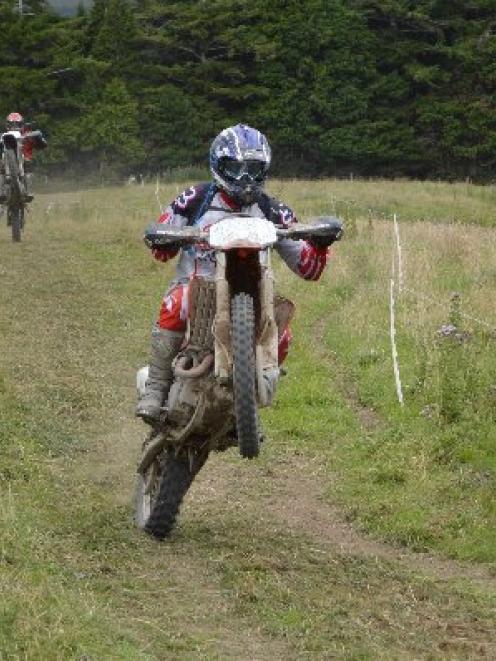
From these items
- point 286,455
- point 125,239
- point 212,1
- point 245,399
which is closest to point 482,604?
point 245,399

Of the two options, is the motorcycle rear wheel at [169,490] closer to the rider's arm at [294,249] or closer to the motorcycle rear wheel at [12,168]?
the rider's arm at [294,249]

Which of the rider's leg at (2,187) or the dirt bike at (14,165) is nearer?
the dirt bike at (14,165)

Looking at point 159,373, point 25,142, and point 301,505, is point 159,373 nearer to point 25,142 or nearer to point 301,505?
point 301,505

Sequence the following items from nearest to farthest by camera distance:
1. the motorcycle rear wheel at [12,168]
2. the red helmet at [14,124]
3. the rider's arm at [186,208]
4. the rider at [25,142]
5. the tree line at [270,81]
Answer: the rider's arm at [186,208] → the motorcycle rear wheel at [12,168] → the rider at [25,142] → the red helmet at [14,124] → the tree line at [270,81]

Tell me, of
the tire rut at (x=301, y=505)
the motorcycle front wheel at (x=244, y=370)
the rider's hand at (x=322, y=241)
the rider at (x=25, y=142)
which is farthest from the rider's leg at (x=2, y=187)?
the motorcycle front wheel at (x=244, y=370)

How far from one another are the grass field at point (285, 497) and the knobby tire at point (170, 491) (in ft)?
0.52

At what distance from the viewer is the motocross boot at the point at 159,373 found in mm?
7148

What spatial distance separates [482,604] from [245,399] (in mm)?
1638

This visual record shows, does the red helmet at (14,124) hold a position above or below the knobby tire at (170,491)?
below

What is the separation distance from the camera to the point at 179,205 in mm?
7359

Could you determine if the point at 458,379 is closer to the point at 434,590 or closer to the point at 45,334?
the point at 434,590

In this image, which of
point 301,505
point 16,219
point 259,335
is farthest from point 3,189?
point 259,335

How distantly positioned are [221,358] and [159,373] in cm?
71

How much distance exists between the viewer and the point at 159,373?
284 inches
